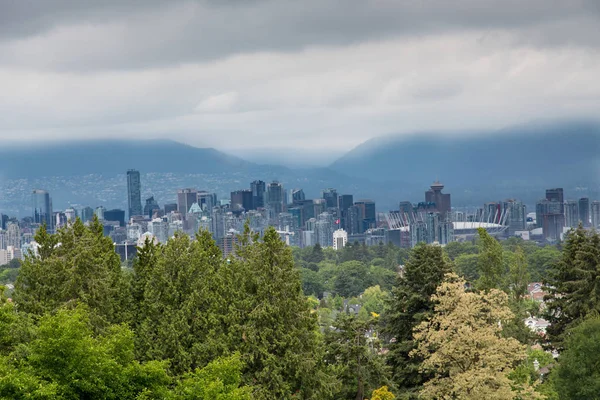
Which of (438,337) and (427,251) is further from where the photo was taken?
(427,251)

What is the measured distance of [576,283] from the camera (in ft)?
80.2

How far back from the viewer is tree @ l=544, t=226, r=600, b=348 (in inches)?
960

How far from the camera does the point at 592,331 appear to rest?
20.1 m

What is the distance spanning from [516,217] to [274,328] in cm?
18228

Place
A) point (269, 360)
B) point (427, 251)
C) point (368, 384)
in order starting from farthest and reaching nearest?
1. point (427, 251)
2. point (368, 384)
3. point (269, 360)

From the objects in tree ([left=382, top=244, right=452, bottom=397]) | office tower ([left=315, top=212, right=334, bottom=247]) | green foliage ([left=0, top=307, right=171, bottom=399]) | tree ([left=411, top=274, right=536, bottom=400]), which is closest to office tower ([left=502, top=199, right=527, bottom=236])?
office tower ([left=315, top=212, right=334, bottom=247])

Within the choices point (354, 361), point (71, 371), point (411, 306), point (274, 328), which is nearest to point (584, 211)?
point (411, 306)

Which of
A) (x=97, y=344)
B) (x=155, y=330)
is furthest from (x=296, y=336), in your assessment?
(x=97, y=344)

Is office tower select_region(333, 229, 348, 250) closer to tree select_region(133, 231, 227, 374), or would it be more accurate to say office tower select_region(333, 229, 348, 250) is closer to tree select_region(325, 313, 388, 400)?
tree select_region(325, 313, 388, 400)

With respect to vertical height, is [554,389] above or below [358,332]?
below

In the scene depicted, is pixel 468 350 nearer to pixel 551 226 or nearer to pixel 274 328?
pixel 274 328

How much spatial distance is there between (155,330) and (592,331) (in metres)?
9.08

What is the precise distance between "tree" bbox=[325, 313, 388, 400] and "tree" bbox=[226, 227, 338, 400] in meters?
1.71

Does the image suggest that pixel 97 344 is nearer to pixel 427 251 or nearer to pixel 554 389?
pixel 427 251
